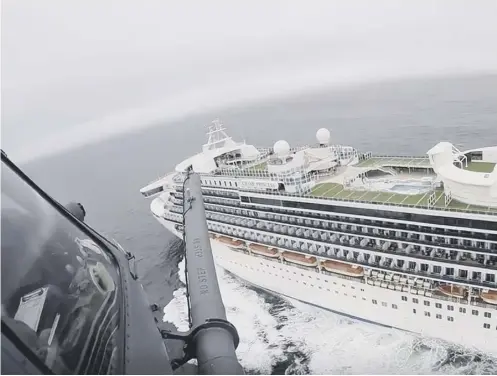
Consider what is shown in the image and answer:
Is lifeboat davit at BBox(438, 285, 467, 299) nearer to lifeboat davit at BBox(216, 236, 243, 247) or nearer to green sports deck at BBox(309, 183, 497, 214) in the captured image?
green sports deck at BBox(309, 183, 497, 214)

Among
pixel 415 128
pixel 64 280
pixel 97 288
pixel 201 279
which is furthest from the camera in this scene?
pixel 415 128

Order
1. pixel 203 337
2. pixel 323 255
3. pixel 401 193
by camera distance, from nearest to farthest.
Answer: pixel 203 337
pixel 401 193
pixel 323 255

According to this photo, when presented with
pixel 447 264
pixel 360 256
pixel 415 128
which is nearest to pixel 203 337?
pixel 447 264

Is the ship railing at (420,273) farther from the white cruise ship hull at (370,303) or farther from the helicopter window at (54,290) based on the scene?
the helicopter window at (54,290)

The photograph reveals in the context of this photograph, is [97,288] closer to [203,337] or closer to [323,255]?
[203,337]

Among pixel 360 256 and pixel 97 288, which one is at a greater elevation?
pixel 97 288

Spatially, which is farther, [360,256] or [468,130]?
[468,130]

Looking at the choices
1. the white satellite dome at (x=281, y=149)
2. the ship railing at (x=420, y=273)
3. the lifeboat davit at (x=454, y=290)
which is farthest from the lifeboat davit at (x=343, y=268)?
the white satellite dome at (x=281, y=149)

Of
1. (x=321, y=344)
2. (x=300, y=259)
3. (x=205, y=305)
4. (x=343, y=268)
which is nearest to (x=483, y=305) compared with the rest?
(x=343, y=268)
